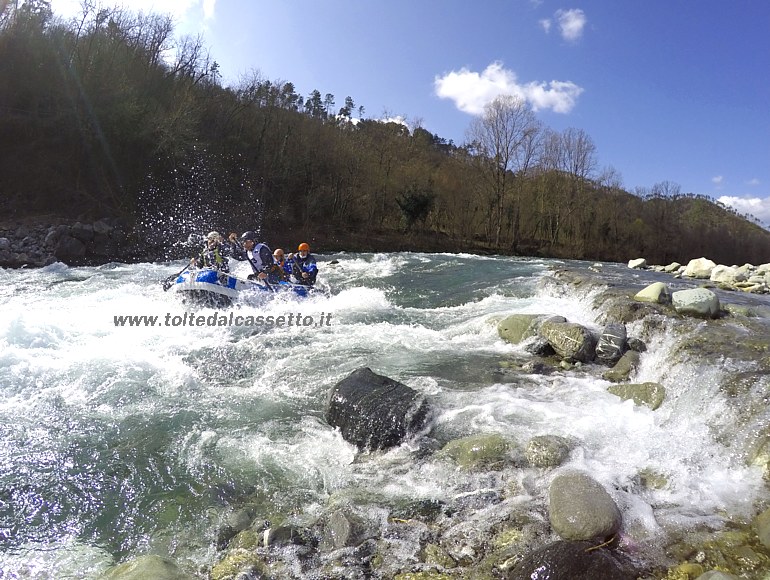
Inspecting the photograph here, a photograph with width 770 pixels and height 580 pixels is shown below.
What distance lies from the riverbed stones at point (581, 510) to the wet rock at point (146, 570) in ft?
9.59

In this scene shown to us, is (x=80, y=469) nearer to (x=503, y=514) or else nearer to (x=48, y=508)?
(x=48, y=508)

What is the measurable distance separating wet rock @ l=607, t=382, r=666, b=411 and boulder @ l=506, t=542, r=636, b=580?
3.48m

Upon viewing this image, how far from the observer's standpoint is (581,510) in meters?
3.82

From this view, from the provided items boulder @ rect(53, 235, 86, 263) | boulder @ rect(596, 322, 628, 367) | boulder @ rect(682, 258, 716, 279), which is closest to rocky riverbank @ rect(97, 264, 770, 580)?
boulder @ rect(596, 322, 628, 367)

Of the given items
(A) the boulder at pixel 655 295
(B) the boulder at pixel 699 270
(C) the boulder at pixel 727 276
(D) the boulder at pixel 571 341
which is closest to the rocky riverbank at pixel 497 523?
(D) the boulder at pixel 571 341

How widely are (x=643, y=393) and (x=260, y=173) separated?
3324cm

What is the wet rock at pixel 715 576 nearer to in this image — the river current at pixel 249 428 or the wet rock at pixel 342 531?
the river current at pixel 249 428

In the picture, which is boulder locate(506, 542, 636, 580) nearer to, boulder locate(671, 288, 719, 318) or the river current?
the river current

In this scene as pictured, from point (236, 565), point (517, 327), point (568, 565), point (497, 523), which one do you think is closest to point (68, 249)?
point (517, 327)

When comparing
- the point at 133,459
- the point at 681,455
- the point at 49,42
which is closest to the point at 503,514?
the point at 681,455

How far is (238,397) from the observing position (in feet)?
21.8

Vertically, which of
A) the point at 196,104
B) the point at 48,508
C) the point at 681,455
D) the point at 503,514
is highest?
the point at 196,104

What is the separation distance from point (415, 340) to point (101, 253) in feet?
52.9

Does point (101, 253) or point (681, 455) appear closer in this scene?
point (681, 455)
